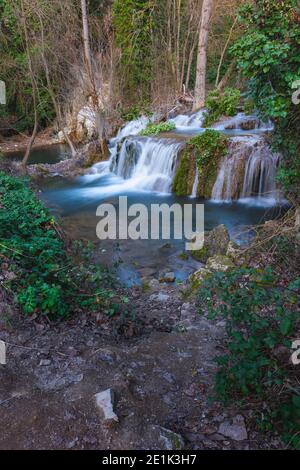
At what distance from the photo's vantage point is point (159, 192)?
10477 mm

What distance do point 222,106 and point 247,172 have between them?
4.96 m

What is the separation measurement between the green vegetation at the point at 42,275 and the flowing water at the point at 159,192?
1.53 meters

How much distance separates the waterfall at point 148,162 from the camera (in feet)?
34.6

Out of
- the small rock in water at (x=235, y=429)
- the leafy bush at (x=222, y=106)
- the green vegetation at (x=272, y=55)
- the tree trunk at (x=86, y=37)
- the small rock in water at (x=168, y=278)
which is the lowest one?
the small rock in water at (x=168, y=278)

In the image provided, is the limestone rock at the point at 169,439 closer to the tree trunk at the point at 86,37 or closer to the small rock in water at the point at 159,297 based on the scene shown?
the small rock in water at the point at 159,297

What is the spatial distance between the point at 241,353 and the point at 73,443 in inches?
47.1

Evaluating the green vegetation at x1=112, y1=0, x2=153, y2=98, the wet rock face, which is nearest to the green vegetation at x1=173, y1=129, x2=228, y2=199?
the wet rock face

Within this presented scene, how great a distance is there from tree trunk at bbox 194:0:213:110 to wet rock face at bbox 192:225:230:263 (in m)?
9.42

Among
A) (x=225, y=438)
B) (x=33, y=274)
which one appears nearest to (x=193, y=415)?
(x=225, y=438)

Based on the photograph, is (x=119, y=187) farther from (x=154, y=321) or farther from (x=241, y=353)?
(x=241, y=353)

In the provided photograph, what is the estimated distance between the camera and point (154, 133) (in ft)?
41.7

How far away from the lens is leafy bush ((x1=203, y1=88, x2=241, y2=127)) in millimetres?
12883

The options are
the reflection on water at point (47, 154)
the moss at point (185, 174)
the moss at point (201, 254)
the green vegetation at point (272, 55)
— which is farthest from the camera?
the reflection on water at point (47, 154)

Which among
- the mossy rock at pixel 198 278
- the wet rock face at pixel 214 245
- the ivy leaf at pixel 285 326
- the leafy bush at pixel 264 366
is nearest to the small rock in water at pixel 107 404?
the leafy bush at pixel 264 366
